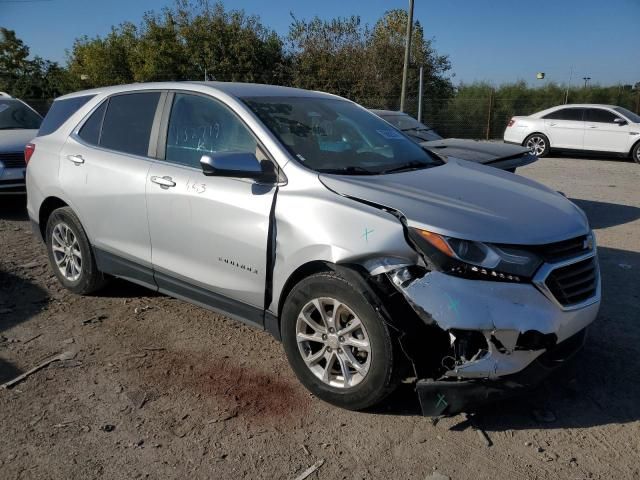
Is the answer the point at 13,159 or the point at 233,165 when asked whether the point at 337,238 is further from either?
the point at 13,159

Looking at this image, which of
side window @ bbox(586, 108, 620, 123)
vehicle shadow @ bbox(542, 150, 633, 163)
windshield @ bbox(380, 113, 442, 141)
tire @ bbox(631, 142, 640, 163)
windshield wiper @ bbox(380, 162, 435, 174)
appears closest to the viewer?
windshield wiper @ bbox(380, 162, 435, 174)

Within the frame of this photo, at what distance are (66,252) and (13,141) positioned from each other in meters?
4.33

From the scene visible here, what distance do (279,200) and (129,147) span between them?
1.63 m

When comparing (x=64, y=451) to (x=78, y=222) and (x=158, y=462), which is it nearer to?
(x=158, y=462)

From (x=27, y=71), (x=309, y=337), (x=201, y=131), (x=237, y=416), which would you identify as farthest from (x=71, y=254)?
(x=27, y=71)

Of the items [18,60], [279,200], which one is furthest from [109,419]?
[18,60]

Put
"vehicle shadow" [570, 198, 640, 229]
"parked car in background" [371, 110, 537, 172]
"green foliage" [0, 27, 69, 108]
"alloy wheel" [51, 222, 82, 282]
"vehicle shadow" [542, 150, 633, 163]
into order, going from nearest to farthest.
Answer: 1. "alloy wheel" [51, 222, 82, 282]
2. "parked car in background" [371, 110, 537, 172]
3. "vehicle shadow" [570, 198, 640, 229]
4. "vehicle shadow" [542, 150, 633, 163]
5. "green foliage" [0, 27, 69, 108]

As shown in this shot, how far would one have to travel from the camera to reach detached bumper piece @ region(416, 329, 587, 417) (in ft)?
9.12

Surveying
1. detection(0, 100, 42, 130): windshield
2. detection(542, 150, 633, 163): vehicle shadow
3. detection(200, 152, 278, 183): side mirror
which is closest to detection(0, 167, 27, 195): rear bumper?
detection(0, 100, 42, 130): windshield

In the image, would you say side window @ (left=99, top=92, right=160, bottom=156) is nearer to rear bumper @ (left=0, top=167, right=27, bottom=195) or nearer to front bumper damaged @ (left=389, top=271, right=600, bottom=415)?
front bumper damaged @ (left=389, top=271, right=600, bottom=415)

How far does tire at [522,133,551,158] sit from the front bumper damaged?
1474 centimetres

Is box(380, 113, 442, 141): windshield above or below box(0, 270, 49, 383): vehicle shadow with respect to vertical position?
above

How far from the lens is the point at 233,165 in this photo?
3250 mm

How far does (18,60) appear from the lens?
35.2 meters
